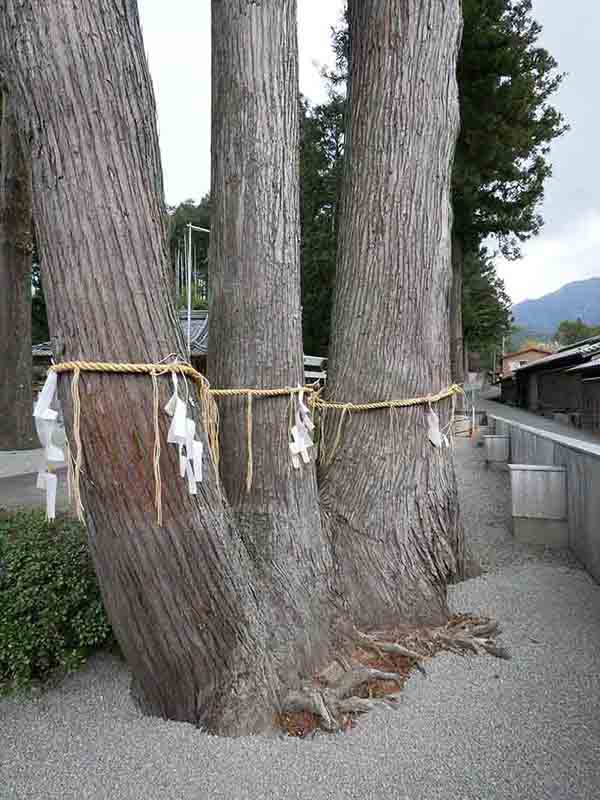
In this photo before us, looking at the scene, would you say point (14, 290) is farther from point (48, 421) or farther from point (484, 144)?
point (484, 144)

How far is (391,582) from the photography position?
2938 mm

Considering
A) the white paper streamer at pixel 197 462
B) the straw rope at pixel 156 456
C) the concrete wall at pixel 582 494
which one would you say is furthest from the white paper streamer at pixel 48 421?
the concrete wall at pixel 582 494

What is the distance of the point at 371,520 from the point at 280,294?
4.38 feet

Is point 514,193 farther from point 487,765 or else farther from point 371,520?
point 487,765

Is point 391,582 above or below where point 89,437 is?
below

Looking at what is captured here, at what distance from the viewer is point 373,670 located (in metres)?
2.41

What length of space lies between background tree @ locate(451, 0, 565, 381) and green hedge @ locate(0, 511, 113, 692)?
14.3 metres

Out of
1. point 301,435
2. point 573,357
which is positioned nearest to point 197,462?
point 301,435

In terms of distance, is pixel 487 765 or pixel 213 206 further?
pixel 213 206

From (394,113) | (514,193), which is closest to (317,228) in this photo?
(514,193)

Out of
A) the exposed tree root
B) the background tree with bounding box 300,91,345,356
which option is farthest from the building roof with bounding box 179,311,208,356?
the exposed tree root

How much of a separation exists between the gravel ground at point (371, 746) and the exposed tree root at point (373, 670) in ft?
0.21

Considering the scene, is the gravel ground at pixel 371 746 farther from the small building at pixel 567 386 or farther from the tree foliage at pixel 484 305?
the tree foliage at pixel 484 305

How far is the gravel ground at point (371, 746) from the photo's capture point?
178cm
